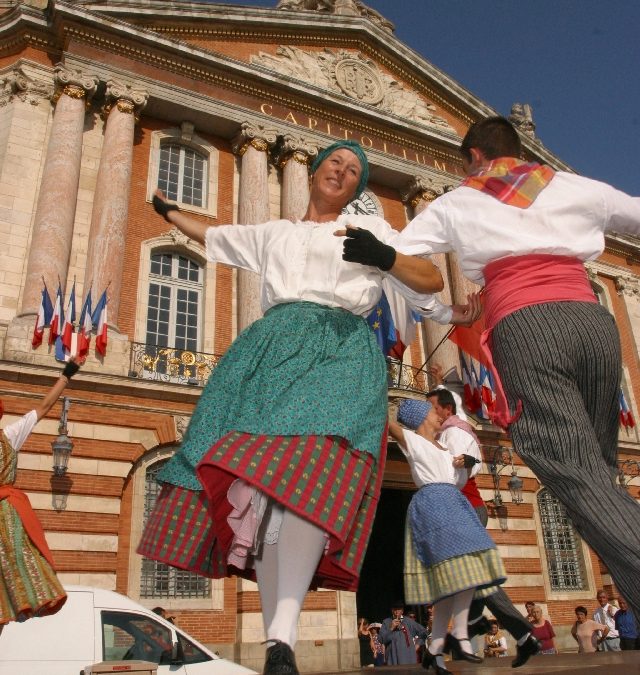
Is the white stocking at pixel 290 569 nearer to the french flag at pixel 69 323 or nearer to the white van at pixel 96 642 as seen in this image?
the white van at pixel 96 642

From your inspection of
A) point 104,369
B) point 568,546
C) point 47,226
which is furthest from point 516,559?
point 47,226

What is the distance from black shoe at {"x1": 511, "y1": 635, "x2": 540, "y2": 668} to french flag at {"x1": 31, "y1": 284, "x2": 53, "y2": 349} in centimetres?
1020

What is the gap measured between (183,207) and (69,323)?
205 inches

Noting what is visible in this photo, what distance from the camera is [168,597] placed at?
12.2 m

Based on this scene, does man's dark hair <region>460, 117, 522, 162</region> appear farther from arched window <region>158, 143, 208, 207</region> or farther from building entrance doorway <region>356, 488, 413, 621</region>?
building entrance doorway <region>356, 488, 413, 621</region>

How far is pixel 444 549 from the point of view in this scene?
4.28 meters

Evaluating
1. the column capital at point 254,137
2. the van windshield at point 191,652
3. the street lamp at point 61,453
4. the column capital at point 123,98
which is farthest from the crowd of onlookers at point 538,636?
the column capital at point 123,98

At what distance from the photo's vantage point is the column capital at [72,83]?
48.7 feet

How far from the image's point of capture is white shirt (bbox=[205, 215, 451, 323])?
2.82m

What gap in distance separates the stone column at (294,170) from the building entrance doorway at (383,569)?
8.71m

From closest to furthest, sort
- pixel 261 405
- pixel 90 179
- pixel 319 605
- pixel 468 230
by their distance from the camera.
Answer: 1. pixel 261 405
2. pixel 468 230
3. pixel 319 605
4. pixel 90 179

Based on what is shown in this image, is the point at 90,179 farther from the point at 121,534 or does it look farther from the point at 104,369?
the point at 121,534

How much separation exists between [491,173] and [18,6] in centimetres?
1638

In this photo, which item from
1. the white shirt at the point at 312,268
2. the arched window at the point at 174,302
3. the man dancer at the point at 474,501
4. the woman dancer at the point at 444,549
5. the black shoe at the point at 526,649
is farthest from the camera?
the arched window at the point at 174,302
